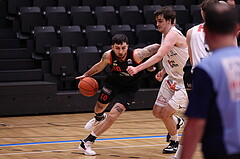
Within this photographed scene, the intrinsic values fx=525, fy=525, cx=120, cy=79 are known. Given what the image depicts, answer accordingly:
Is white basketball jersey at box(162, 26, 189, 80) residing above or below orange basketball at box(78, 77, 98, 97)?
above

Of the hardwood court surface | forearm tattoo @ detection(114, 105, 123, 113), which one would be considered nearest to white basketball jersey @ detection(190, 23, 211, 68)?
the hardwood court surface

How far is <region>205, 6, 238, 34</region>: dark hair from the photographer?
2.47m

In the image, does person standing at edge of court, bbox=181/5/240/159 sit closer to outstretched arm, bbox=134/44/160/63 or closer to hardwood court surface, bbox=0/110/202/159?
hardwood court surface, bbox=0/110/202/159

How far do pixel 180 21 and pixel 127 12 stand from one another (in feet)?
4.62

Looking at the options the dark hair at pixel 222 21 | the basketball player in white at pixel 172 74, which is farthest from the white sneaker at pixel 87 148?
the dark hair at pixel 222 21

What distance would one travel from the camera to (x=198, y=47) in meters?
5.35

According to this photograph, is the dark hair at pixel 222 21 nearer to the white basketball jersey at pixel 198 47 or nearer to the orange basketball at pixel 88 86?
the white basketball jersey at pixel 198 47

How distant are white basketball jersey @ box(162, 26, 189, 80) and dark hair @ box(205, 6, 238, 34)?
4.17 m

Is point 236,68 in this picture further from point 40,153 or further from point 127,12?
point 127,12

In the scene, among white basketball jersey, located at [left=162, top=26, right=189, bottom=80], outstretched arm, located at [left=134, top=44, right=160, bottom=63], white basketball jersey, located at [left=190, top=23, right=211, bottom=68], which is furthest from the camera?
outstretched arm, located at [left=134, top=44, right=160, bottom=63]

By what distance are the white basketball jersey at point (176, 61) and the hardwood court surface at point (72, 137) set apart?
3.49ft

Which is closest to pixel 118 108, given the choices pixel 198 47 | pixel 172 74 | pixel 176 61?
pixel 172 74

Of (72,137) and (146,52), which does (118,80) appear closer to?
(146,52)

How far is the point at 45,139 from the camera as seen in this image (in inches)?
321
